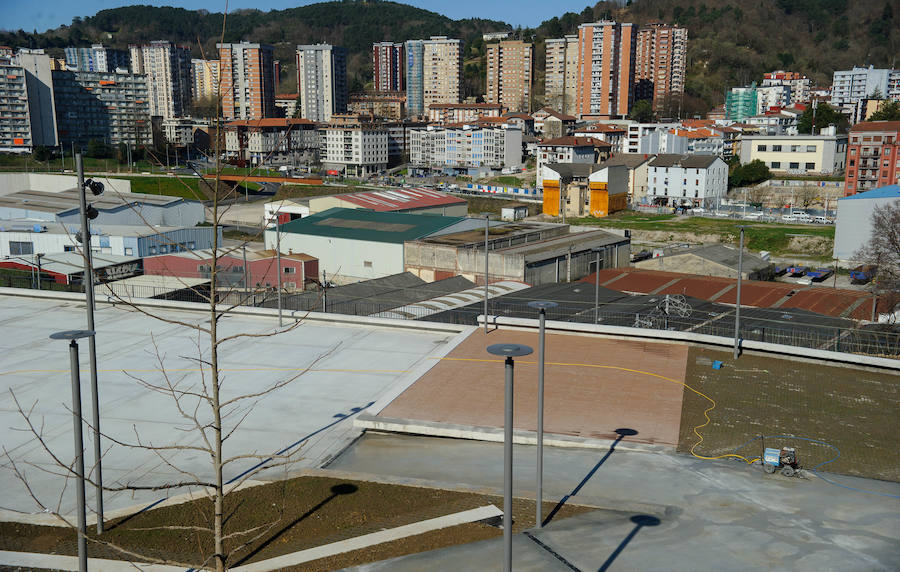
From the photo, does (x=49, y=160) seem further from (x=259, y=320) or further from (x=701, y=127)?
(x=259, y=320)

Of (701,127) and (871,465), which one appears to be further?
(701,127)

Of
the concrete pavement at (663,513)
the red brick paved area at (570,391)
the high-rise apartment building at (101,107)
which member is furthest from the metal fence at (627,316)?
the high-rise apartment building at (101,107)

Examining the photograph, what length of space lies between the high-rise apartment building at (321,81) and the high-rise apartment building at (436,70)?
19856mm

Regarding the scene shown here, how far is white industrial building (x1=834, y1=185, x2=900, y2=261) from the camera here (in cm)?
5584

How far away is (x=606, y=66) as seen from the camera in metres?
135

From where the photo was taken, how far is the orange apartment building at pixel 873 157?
76.4m

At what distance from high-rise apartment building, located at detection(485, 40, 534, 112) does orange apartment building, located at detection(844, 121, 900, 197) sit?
81.8 metres

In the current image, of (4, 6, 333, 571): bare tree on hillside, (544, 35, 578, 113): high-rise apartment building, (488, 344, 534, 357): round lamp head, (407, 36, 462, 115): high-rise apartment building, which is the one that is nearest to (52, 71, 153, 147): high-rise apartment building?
(407, 36, 462, 115): high-rise apartment building

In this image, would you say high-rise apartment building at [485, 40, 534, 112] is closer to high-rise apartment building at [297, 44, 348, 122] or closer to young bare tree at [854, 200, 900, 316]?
high-rise apartment building at [297, 44, 348, 122]

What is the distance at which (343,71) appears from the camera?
502ft

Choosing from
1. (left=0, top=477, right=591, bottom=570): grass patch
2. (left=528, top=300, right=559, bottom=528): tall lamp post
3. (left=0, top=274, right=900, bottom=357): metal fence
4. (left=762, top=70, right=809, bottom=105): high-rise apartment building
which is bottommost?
(left=0, top=274, right=900, bottom=357): metal fence

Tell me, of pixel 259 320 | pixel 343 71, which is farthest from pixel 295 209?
pixel 343 71

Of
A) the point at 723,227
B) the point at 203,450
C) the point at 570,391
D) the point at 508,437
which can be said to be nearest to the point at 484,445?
the point at 570,391

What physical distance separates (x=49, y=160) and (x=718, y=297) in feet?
325
